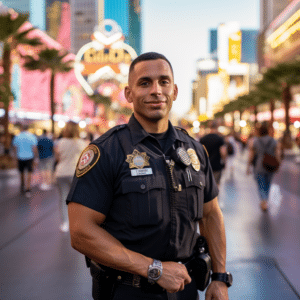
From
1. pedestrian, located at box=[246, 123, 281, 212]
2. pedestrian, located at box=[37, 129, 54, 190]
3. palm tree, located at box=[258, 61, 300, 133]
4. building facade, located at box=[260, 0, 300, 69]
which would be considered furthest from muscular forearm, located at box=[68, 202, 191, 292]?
building facade, located at box=[260, 0, 300, 69]

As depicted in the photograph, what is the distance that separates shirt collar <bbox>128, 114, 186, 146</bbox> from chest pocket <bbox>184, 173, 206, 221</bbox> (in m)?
0.23

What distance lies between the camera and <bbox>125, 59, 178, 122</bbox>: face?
6.83 ft

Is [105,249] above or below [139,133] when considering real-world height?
below

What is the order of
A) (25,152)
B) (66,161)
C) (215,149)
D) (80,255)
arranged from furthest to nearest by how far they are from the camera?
1. (25,152)
2. (215,149)
3. (66,161)
4. (80,255)

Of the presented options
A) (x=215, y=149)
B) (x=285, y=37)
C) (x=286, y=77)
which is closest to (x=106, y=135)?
(x=215, y=149)

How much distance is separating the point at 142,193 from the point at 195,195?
1.06 ft

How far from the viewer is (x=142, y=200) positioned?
6.31 ft

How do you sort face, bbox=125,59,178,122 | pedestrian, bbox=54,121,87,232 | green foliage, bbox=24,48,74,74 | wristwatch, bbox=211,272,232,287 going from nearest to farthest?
face, bbox=125,59,178,122 < wristwatch, bbox=211,272,232,287 < pedestrian, bbox=54,121,87,232 < green foliage, bbox=24,48,74,74

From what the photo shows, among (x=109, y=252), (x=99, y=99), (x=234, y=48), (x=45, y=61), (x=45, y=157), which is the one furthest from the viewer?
(x=234, y=48)

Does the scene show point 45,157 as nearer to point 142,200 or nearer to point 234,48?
point 142,200

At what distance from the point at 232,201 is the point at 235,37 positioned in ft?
655

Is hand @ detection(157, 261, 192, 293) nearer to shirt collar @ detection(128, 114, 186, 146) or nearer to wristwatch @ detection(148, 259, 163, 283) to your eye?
wristwatch @ detection(148, 259, 163, 283)

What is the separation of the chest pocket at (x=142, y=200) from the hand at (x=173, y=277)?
22 cm

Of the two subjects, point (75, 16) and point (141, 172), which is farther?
point (75, 16)
